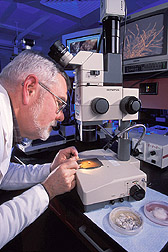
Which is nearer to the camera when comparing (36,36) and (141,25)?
(141,25)

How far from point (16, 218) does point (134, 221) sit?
458 millimetres

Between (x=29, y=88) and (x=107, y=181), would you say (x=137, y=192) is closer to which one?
(x=107, y=181)

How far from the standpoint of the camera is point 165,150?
1.05 m

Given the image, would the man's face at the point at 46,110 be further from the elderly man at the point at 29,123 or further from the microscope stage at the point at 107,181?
the microscope stage at the point at 107,181

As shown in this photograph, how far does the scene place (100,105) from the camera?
740 millimetres

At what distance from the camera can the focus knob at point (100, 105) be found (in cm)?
74

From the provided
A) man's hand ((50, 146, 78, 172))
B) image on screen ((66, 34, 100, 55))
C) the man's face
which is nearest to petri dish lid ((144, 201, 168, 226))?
man's hand ((50, 146, 78, 172))

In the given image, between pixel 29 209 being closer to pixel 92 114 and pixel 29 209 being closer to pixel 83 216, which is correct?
pixel 83 216

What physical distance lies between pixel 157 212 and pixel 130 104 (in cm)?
48

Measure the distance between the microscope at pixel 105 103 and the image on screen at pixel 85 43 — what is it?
0.72 m

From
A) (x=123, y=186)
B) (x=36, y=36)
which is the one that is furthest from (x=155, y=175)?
(x=36, y=36)

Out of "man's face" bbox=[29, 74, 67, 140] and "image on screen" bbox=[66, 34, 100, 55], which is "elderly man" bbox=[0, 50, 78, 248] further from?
"image on screen" bbox=[66, 34, 100, 55]

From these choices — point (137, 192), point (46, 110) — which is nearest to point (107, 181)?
point (137, 192)

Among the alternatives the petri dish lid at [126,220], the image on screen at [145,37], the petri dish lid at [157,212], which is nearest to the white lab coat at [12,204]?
the petri dish lid at [126,220]
